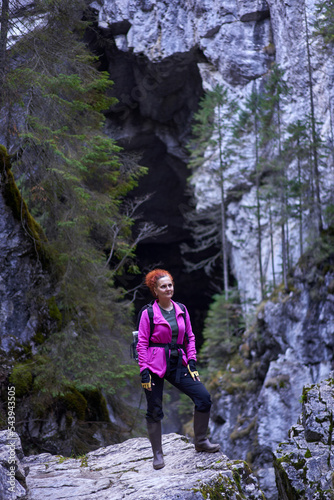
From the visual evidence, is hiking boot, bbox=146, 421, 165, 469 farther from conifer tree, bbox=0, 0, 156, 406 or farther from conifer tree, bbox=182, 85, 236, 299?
conifer tree, bbox=182, 85, 236, 299

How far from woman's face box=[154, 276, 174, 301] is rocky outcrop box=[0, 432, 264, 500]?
5.12ft

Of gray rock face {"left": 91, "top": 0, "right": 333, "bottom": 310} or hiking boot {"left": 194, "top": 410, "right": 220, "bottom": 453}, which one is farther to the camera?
gray rock face {"left": 91, "top": 0, "right": 333, "bottom": 310}

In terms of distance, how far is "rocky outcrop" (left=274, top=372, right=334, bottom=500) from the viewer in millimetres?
5250

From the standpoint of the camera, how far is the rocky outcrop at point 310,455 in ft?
17.2

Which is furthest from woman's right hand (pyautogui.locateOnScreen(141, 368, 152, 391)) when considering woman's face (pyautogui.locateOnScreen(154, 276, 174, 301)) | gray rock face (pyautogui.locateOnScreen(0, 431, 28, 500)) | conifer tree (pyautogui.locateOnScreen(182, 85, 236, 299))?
conifer tree (pyautogui.locateOnScreen(182, 85, 236, 299))

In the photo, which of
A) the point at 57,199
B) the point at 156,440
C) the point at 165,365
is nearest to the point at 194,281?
the point at 57,199

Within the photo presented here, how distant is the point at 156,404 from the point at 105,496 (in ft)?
3.24

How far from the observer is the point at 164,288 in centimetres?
469

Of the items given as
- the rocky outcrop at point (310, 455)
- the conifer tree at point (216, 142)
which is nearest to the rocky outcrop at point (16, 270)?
the rocky outcrop at point (310, 455)

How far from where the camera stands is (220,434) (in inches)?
663

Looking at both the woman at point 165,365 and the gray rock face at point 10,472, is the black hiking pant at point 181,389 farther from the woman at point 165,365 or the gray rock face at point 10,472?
the gray rock face at point 10,472

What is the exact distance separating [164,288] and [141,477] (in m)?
1.87

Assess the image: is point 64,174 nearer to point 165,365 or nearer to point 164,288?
point 164,288

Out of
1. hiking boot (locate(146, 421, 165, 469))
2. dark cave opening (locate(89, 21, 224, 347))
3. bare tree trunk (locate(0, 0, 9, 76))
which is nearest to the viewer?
hiking boot (locate(146, 421, 165, 469))
